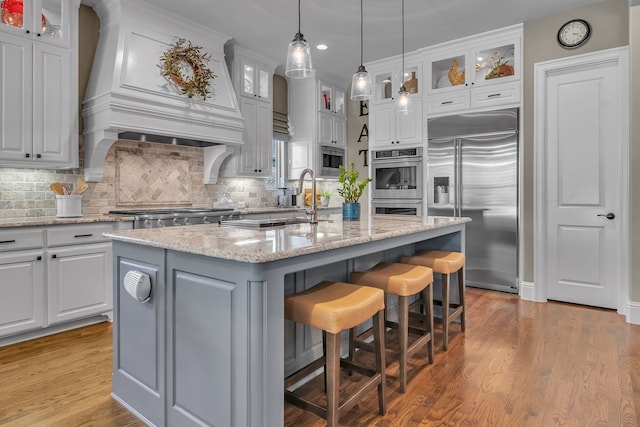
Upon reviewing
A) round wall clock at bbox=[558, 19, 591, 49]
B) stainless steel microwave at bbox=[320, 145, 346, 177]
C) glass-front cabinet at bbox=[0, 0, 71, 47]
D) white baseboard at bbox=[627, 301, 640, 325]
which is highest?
round wall clock at bbox=[558, 19, 591, 49]

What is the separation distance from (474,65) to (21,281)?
4.87 m

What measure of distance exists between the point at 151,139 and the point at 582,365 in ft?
13.4

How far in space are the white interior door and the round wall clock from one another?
18cm

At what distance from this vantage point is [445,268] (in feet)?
9.31

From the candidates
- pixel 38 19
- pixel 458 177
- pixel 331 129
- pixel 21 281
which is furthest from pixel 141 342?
pixel 331 129

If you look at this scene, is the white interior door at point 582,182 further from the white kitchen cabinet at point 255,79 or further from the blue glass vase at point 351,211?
the white kitchen cabinet at point 255,79

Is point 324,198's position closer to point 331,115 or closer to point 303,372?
point 331,115

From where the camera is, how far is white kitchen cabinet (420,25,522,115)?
170 inches

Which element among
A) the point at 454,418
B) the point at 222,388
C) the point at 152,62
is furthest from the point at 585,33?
the point at 222,388

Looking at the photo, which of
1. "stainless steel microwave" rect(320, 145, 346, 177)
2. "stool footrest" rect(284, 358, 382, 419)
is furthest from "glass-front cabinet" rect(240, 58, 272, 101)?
"stool footrest" rect(284, 358, 382, 419)

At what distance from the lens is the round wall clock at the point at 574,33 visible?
3836 millimetres

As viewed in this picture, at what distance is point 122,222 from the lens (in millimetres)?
3396

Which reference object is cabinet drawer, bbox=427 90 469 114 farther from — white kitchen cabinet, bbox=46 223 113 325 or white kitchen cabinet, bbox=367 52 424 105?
white kitchen cabinet, bbox=46 223 113 325

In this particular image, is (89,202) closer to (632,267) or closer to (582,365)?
(582,365)
